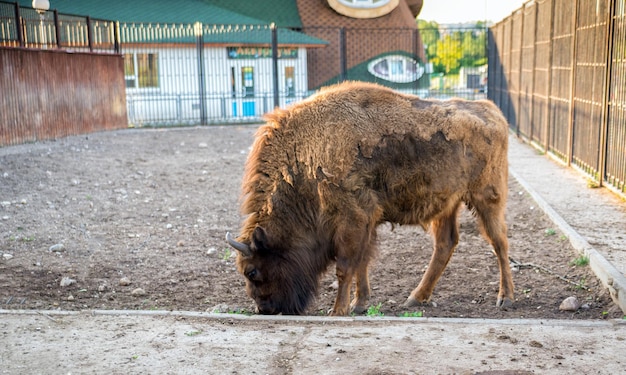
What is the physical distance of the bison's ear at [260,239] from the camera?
5215mm

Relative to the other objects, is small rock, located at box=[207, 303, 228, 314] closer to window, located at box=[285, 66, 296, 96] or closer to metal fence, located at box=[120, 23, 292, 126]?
metal fence, located at box=[120, 23, 292, 126]

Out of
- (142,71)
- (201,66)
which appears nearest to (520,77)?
(201,66)

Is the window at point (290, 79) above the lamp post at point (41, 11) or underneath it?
underneath

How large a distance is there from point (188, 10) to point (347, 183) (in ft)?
91.0

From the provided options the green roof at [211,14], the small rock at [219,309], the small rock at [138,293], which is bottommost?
the small rock at [138,293]

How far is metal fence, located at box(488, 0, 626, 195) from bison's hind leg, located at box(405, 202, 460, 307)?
3.67 m

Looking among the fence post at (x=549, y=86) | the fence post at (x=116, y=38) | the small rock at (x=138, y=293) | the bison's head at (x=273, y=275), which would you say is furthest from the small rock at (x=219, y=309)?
the fence post at (x=116, y=38)

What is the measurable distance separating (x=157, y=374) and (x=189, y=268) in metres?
3.01

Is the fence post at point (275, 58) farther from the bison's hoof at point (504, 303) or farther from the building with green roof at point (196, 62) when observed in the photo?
the bison's hoof at point (504, 303)

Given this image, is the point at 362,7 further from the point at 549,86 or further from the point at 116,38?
the point at 549,86

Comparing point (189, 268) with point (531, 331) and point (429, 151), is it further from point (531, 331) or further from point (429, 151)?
point (531, 331)

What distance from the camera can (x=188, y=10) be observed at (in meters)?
31.2

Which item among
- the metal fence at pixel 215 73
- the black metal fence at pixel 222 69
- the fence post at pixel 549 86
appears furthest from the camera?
the metal fence at pixel 215 73

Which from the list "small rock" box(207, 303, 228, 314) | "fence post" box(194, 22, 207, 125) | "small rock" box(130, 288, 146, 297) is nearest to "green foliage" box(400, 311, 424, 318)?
"small rock" box(207, 303, 228, 314)
